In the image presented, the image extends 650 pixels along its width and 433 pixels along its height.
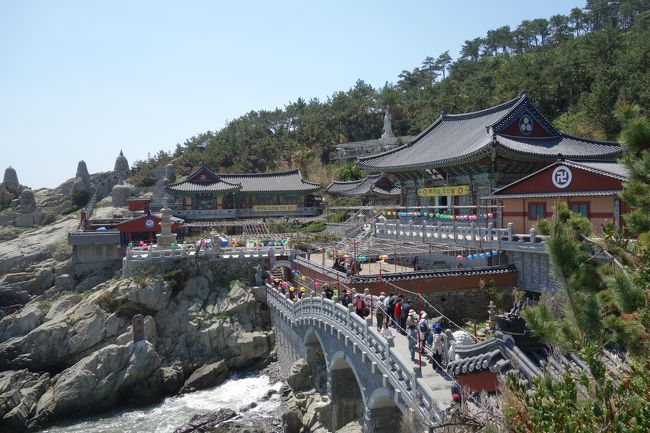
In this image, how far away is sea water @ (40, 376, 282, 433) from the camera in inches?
984

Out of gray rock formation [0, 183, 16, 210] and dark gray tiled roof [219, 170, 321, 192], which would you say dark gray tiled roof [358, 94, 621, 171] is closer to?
dark gray tiled roof [219, 170, 321, 192]

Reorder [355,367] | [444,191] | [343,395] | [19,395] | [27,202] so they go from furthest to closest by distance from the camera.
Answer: [27,202] → [444,191] → [19,395] → [343,395] → [355,367]

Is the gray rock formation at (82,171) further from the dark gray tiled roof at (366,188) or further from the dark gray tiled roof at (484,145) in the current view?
the dark gray tiled roof at (484,145)

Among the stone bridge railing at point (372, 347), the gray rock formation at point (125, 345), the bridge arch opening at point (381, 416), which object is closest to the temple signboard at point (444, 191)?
the stone bridge railing at point (372, 347)

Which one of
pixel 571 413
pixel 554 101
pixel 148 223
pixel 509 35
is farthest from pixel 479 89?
pixel 571 413

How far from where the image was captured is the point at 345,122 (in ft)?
274

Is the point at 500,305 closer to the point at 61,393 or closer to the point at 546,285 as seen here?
the point at 546,285

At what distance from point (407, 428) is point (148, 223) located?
34224mm

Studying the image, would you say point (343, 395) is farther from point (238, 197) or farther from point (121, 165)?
point (121, 165)

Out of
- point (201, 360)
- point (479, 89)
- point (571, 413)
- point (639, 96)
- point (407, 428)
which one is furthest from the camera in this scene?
point (479, 89)

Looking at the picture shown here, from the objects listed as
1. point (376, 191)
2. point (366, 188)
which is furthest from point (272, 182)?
point (376, 191)

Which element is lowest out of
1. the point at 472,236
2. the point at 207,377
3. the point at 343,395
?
the point at 207,377

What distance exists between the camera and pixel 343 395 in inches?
846

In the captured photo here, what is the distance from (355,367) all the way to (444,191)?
16.8 m
